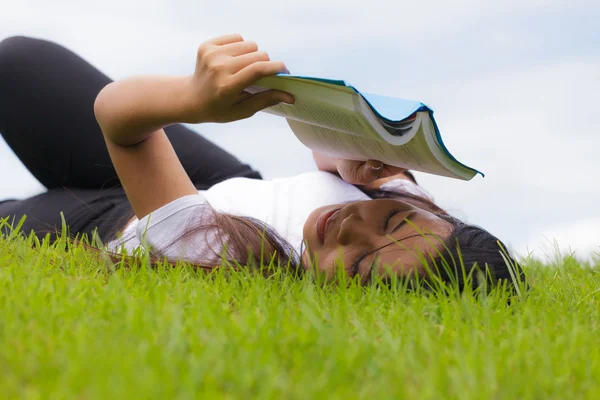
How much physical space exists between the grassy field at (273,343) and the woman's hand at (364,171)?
28.5 inches

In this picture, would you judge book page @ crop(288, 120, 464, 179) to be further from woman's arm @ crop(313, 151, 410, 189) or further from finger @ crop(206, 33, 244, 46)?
finger @ crop(206, 33, 244, 46)

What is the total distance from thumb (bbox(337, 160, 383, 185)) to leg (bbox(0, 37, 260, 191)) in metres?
1.34

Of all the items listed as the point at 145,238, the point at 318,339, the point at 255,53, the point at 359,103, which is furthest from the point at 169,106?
the point at 318,339

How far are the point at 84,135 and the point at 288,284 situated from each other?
179 cm

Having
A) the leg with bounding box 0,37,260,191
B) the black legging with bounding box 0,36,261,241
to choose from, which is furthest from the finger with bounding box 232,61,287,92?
the leg with bounding box 0,37,260,191

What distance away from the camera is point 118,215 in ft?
10.3

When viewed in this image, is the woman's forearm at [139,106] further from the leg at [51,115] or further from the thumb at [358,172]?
the leg at [51,115]

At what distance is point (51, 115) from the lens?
10.8 feet

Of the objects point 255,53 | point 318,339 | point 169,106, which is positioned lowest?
point 318,339

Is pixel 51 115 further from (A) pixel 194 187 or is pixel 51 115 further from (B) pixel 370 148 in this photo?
(B) pixel 370 148

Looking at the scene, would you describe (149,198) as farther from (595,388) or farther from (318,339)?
(595,388)

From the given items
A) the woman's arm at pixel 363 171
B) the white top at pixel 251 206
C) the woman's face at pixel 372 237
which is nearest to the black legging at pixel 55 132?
the white top at pixel 251 206

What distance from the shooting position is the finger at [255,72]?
5.62 ft

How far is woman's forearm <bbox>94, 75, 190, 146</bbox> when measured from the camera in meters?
1.99
